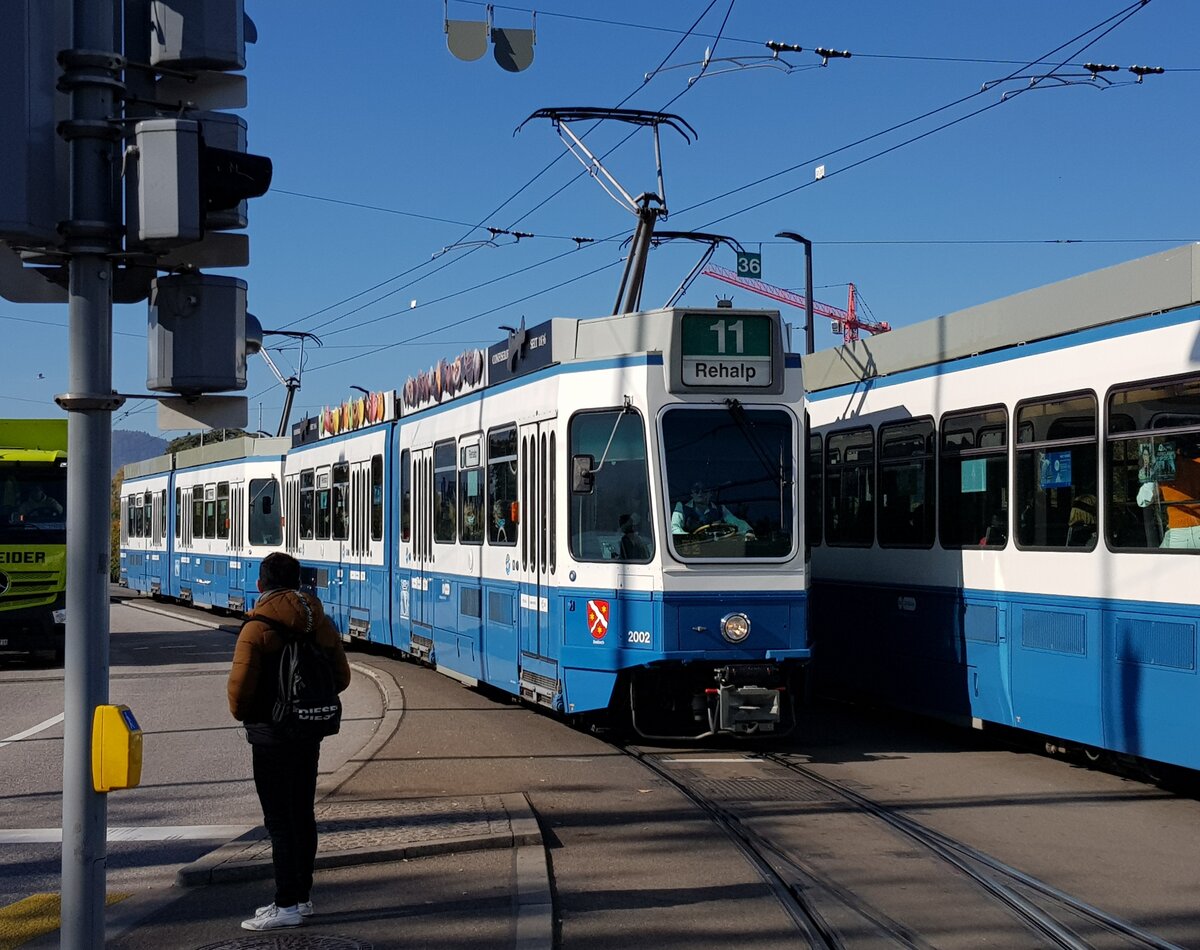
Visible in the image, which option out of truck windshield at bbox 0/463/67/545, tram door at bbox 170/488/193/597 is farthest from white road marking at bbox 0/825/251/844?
tram door at bbox 170/488/193/597

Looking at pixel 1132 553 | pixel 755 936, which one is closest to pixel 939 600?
pixel 1132 553

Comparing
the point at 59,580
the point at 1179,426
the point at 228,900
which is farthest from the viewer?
the point at 59,580

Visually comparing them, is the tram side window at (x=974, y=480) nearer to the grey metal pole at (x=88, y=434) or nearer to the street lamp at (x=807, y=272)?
the grey metal pole at (x=88, y=434)

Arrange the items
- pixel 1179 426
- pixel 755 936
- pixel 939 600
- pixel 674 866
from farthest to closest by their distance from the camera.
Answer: pixel 939 600 < pixel 1179 426 < pixel 674 866 < pixel 755 936

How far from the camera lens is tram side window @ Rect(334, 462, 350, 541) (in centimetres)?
2247

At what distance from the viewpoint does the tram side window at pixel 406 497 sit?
1859 centimetres

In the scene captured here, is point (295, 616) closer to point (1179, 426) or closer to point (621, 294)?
point (1179, 426)

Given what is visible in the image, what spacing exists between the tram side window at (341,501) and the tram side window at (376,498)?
1.73 metres

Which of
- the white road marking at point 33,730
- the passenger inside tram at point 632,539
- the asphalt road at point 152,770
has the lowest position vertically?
the white road marking at point 33,730

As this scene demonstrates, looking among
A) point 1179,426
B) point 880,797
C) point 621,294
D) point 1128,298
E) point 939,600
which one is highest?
point 621,294

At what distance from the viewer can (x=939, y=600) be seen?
1253 centimetres

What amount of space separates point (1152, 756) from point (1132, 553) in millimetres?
1317

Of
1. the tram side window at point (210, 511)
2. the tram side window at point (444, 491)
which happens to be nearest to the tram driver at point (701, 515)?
the tram side window at point (444, 491)

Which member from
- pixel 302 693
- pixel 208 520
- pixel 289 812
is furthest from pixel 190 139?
pixel 208 520
